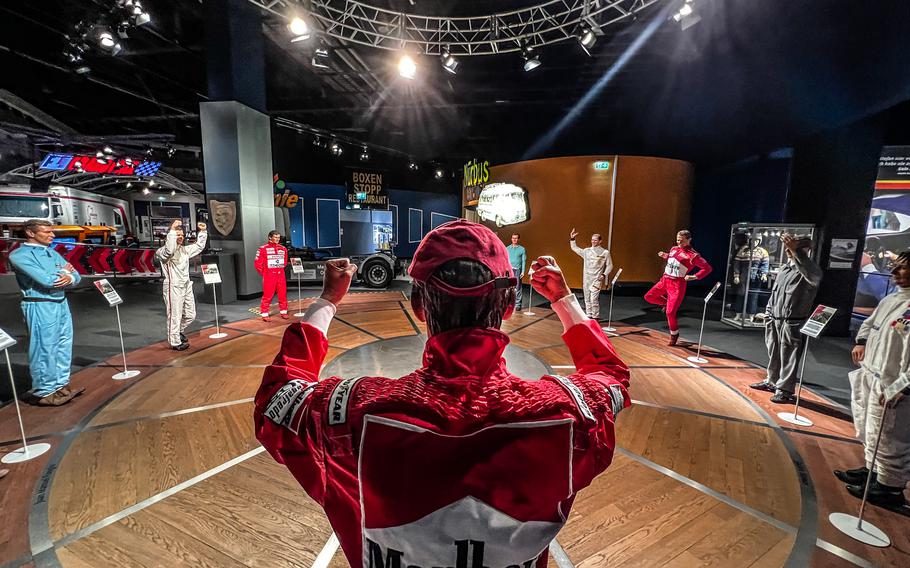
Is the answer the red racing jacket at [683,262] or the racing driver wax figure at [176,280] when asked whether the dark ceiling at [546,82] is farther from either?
the racing driver wax figure at [176,280]

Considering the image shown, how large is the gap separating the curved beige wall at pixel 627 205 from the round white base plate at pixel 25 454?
10847mm

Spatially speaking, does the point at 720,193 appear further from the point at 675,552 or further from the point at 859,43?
the point at 675,552

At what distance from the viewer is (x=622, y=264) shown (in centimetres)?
1070

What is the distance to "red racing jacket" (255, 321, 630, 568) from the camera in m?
0.70

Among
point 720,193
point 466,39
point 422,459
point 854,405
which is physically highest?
point 466,39

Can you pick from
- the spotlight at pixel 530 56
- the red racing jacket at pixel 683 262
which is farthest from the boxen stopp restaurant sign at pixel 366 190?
the red racing jacket at pixel 683 262

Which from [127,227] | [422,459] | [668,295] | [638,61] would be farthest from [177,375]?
[127,227]

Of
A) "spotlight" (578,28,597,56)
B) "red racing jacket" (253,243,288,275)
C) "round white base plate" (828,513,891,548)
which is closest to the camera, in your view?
"round white base plate" (828,513,891,548)

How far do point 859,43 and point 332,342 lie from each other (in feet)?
28.7

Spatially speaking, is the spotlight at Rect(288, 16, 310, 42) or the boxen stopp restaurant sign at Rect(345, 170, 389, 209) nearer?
the spotlight at Rect(288, 16, 310, 42)

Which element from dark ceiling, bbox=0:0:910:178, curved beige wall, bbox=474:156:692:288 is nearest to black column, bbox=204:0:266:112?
dark ceiling, bbox=0:0:910:178

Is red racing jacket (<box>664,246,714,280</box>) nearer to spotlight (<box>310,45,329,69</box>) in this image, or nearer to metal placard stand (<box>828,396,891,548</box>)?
metal placard stand (<box>828,396,891,548</box>)

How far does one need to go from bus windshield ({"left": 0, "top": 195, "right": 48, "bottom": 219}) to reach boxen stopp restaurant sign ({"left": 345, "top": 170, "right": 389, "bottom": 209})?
11511 millimetres

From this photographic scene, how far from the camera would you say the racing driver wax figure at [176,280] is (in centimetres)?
522
